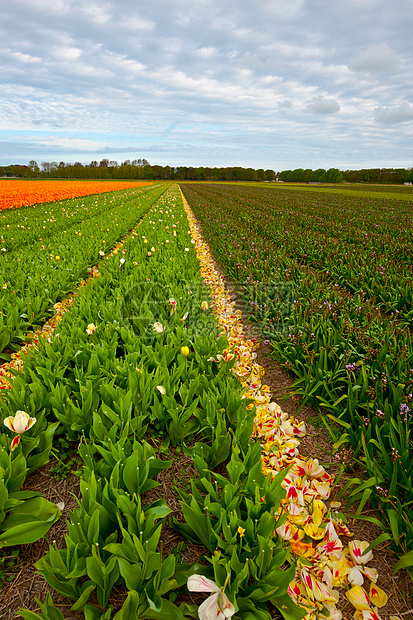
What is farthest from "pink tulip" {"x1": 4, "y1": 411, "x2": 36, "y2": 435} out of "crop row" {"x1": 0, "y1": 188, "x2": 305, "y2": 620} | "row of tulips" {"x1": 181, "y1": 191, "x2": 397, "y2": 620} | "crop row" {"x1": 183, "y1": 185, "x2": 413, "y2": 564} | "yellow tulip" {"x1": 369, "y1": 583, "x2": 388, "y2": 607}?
"crop row" {"x1": 183, "y1": 185, "x2": 413, "y2": 564}

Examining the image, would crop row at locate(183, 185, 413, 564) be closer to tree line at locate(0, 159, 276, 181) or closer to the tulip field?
the tulip field

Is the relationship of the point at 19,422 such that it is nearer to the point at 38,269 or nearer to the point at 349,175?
the point at 38,269

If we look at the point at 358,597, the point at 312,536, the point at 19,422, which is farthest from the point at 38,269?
the point at 358,597

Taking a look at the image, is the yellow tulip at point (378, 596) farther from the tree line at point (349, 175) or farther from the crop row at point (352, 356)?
the tree line at point (349, 175)

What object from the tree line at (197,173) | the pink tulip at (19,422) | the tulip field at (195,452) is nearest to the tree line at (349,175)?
the tree line at (197,173)

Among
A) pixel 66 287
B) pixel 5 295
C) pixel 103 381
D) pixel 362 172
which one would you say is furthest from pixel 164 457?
pixel 362 172

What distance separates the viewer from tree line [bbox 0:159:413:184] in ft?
290

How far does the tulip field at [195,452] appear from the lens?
1379 mm

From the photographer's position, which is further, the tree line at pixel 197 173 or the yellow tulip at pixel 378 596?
the tree line at pixel 197 173

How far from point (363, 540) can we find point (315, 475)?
414mm

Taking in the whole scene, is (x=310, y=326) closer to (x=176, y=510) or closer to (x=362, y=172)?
(x=176, y=510)

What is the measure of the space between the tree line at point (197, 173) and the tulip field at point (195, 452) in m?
99.8

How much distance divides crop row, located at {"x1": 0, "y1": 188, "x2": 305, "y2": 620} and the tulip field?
0.04 feet

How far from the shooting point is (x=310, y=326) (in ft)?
11.6
